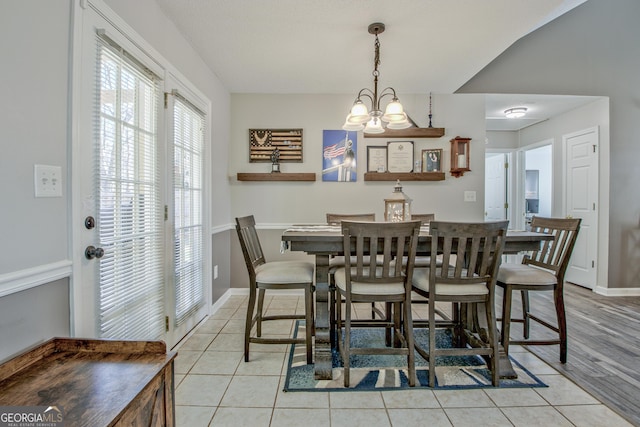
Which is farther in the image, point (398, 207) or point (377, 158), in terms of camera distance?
point (377, 158)

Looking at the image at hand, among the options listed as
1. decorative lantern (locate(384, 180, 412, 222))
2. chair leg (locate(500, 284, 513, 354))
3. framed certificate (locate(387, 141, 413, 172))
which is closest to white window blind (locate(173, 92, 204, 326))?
decorative lantern (locate(384, 180, 412, 222))

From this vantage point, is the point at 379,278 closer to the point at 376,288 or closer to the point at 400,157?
the point at 376,288

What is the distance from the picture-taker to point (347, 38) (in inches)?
93.1

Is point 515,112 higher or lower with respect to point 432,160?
higher

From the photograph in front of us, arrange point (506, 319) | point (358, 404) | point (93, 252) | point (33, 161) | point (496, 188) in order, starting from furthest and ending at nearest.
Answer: point (496, 188) < point (506, 319) < point (358, 404) < point (93, 252) < point (33, 161)

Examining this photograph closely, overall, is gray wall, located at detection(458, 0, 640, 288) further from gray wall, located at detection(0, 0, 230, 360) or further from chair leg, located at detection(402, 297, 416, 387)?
gray wall, located at detection(0, 0, 230, 360)

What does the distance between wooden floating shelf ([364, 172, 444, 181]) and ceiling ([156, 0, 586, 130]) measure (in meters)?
0.99

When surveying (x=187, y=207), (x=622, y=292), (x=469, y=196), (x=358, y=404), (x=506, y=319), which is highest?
(x=469, y=196)

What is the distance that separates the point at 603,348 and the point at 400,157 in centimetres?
244


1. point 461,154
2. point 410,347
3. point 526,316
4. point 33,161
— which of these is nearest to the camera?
point 33,161

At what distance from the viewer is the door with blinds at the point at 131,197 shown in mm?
1346

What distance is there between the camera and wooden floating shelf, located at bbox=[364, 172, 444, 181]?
347 centimetres

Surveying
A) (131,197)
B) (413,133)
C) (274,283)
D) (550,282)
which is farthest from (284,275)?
(413,133)

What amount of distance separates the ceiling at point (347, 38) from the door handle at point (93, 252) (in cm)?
166
